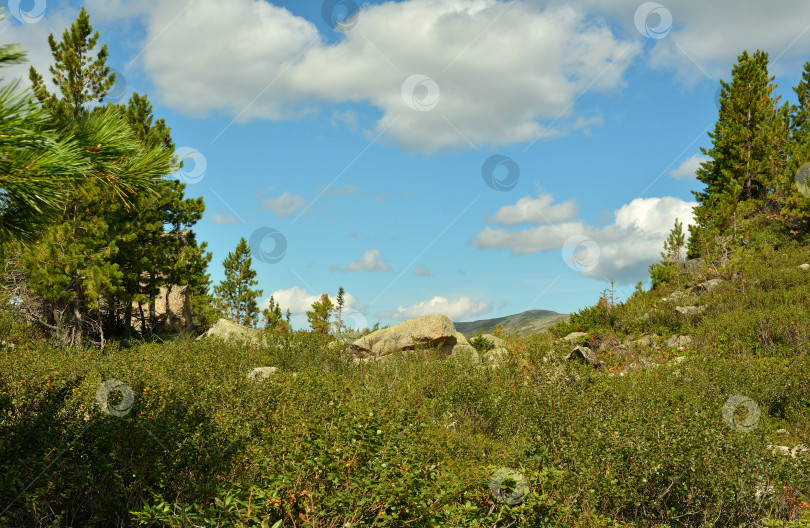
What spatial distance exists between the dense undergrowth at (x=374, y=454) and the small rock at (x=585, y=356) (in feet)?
15.2

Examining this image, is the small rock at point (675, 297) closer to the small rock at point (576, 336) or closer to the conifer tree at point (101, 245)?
the small rock at point (576, 336)

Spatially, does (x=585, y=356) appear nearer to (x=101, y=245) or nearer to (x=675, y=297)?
(x=675, y=297)

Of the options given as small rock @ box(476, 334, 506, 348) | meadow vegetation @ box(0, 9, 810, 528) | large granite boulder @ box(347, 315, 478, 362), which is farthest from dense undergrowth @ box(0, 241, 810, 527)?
small rock @ box(476, 334, 506, 348)

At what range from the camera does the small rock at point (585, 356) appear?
13.8 meters

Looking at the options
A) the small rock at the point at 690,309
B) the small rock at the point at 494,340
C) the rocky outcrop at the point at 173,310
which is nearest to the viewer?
the small rock at the point at 690,309

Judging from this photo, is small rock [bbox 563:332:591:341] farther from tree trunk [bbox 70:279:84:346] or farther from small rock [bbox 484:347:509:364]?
tree trunk [bbox 70:279:84:346]

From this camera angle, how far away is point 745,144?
91.5 ft

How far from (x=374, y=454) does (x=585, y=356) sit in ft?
34.5

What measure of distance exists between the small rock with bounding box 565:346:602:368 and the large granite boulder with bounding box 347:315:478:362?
2656 mm

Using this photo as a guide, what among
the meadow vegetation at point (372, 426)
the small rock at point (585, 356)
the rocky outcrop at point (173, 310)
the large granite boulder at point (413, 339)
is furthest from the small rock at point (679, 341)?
the rocky outcrop at point (173, 310)

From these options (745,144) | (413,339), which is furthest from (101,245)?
(745,144)

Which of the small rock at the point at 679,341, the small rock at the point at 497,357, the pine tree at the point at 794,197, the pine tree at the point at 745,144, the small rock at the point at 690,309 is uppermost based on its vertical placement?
the pine tree at the point at 745,144

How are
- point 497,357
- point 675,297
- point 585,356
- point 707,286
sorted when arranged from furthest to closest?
point 675,297 < point 707,286 < point 585,356 < point 497,357

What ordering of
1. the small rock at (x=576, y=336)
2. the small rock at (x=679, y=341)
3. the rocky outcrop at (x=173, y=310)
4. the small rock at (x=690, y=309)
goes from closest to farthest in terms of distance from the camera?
the small rock at (x=679, y=341) → the small rock at (x=690, y=309) → the small rock at (x=576, y=336) → the rocky outcrop at (x=173, y=310)
